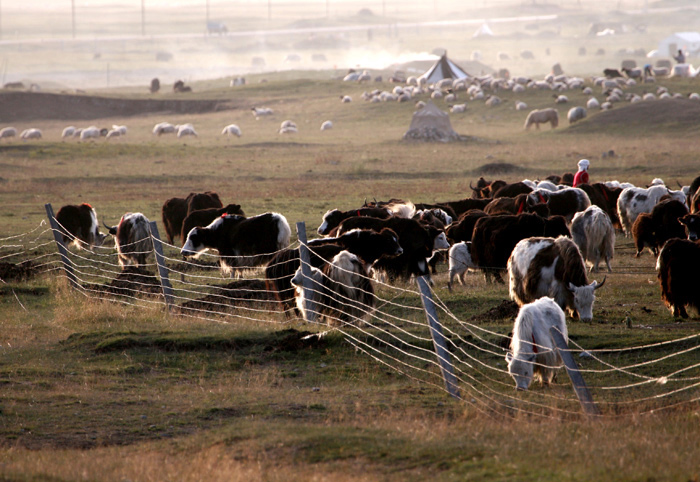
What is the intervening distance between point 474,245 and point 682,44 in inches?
5772

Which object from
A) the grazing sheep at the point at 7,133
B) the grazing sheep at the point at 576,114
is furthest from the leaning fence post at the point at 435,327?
the grazing sheep at the point at 7,133

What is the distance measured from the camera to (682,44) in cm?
14312

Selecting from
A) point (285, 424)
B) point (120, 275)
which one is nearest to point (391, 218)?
point (120, 275)

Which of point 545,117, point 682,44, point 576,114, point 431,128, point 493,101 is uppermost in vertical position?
point 682,44

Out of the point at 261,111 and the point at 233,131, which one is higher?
the point at 261,111

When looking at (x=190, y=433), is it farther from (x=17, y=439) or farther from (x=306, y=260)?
(x=306, y=260)

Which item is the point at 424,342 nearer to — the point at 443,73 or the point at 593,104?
the point at 593,104

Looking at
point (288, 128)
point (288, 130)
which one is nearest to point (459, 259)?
point (288, 130)

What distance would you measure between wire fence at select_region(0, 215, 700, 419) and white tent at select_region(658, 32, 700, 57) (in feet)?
447

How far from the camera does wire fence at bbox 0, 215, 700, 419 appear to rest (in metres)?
7.04

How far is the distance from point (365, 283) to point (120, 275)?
19.4ft

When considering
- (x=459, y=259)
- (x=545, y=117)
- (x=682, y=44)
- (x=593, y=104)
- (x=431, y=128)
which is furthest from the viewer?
(x=682, y=44)

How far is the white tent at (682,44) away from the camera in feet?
449

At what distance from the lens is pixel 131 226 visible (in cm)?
1535
